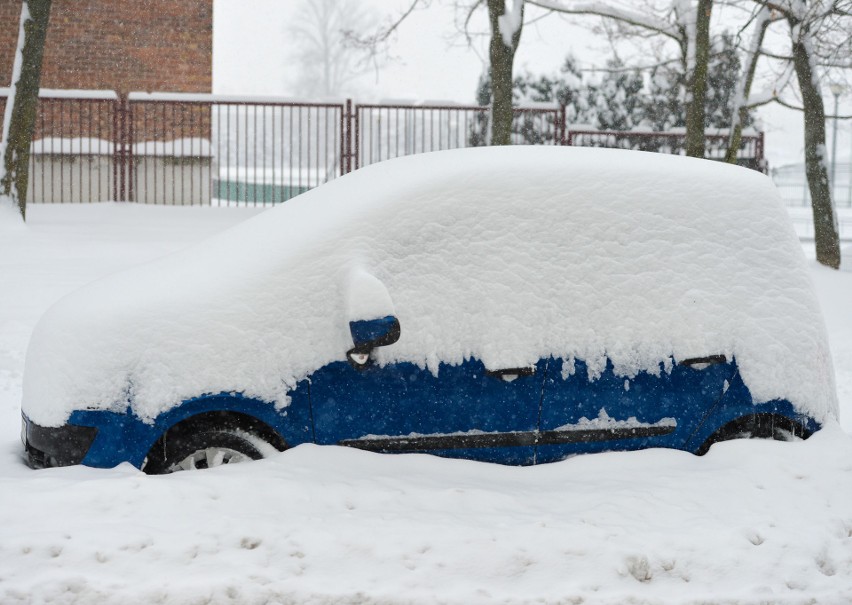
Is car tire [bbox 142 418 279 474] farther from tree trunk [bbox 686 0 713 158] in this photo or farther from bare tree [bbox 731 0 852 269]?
bare tree [bbox 731 0 852 269]

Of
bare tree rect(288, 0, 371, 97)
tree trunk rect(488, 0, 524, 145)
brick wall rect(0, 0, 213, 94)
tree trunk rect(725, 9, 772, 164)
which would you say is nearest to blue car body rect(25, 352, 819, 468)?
tree trunk rect(488, 0, 524, 145)

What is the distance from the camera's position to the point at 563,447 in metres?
5.01

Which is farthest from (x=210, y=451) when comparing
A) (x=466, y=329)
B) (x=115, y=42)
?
(x=115, y=42)

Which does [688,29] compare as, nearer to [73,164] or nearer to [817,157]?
[817,157]

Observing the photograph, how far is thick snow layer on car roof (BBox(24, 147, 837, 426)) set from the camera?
15.4 feet

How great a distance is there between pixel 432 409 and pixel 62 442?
1642 mm

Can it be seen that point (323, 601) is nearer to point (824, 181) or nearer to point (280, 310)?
point (280, 310)

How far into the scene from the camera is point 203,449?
4770mm

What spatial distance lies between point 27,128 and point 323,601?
12.3m

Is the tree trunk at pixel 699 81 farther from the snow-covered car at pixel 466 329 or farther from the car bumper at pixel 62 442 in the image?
the car bumper at pixel 62 442

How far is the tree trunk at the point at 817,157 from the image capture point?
651 inches

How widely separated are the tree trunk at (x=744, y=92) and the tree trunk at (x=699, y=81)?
189 cm

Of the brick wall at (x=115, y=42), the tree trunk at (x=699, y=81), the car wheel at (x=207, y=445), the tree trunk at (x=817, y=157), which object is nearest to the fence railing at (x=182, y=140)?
the brick wall at (x=115, y=42)

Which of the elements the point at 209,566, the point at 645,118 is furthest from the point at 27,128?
the point at 645,118
